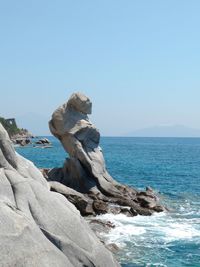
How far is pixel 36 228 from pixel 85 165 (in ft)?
98.2

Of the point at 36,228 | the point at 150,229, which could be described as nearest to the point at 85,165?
the point at 150,229

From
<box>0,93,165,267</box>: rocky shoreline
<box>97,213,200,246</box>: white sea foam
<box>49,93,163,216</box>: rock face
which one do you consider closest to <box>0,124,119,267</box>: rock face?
<box>0,93,165,267</box>: rocky shoreline

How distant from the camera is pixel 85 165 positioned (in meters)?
43.1

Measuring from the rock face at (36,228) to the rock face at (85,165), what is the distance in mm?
23342

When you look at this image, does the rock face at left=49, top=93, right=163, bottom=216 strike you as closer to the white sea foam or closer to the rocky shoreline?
the white sea foam

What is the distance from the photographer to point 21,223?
1262 cm

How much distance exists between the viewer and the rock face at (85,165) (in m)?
40.3

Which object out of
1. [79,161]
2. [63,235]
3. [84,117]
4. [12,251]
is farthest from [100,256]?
[84,117]

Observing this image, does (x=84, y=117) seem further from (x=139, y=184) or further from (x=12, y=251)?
(x=12, y=251)

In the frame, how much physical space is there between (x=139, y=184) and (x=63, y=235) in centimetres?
4693

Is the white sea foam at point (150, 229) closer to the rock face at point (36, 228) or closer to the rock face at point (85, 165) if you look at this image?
the rock face at point (85, 165)

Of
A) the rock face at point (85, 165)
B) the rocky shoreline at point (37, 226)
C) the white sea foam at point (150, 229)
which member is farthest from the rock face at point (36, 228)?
the rock face at point (85, 165)

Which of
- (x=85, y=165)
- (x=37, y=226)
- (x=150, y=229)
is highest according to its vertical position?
(x=37, y=226)

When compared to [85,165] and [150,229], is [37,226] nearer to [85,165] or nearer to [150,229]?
[150,229]
